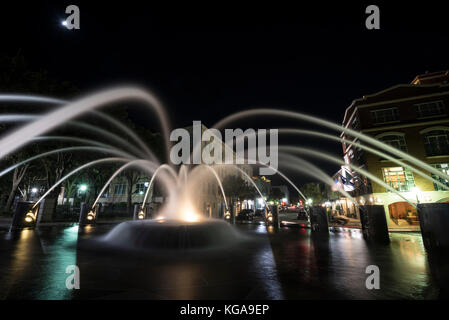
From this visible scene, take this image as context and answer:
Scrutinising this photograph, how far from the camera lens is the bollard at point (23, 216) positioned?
1459 cm

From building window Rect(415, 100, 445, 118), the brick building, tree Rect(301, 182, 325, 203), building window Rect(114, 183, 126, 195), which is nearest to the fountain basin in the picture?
the brick building

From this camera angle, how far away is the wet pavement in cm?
412

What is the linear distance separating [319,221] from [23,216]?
22.1 m

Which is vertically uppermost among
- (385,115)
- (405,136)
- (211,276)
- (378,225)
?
(385,115)

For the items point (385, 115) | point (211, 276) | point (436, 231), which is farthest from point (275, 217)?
point (385, 115)

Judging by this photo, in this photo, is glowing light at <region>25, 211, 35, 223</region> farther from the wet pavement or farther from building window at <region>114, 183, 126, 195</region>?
building window at <region>114, 183, 126, 195</region>

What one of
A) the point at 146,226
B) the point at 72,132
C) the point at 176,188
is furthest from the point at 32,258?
the point at 72,132

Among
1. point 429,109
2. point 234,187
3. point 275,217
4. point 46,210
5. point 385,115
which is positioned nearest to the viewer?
point 275,217

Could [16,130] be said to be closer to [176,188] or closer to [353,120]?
[176,188]

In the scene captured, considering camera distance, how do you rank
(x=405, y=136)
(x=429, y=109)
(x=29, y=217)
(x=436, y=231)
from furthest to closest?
1. (x=405, y=136)
2. (x=429, y=109)
3. (x=29, y=217)
4. (x=436, y=231)

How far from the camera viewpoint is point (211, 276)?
5.33 metres

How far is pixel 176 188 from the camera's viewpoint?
20484 millimetres

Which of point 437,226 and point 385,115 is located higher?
point 385,115

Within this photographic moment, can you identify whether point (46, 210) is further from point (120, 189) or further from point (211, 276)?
point (120, 189)
